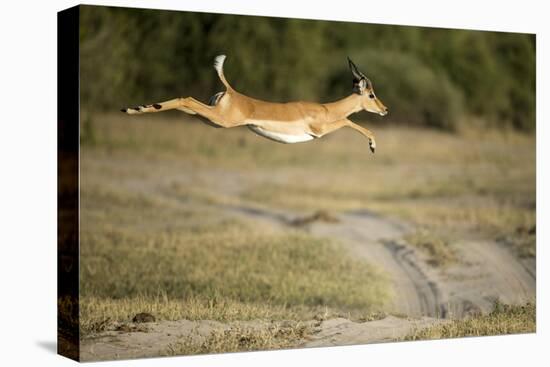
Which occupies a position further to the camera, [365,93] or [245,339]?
[245,339]

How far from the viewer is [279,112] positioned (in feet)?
35.2

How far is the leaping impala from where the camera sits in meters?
10.4

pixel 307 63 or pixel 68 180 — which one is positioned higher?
pixel 307 63

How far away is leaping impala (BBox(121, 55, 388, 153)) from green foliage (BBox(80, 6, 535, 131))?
12.3ft

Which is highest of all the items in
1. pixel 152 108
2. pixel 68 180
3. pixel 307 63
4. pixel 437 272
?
pixel 307 63

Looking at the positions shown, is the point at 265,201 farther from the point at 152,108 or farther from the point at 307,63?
the point at 152,108

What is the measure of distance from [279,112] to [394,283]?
14.7ft

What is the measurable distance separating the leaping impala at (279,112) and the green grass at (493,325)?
109 inches

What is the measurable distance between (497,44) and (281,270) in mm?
3915

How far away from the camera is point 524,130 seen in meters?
15.6

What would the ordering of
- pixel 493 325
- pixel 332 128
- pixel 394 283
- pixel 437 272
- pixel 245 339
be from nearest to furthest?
pixel 332 128 → pixel 245 339 → pixel 493 325 → pixel 437 272 → pixel 394 283

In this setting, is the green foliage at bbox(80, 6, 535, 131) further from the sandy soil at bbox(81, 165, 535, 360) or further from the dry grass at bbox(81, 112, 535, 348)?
the sandy soil at bbox(81, 165, 535, 360)

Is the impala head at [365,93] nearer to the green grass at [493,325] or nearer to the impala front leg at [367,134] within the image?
the impala front leg at [367,134]

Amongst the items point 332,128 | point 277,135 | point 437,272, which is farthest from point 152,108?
point 437,272
